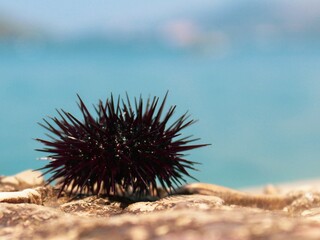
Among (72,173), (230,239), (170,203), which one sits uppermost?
(72,173)

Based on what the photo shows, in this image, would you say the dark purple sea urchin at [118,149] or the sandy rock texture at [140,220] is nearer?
the sandy rock texture at [140,220]

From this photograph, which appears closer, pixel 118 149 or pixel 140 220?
pixel 140 220

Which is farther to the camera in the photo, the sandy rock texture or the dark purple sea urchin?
the dark purple sea urchin

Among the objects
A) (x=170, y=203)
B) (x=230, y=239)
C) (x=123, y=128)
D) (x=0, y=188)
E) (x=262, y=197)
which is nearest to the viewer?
(x=230, y=239)

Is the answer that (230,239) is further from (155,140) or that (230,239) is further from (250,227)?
(155,140)

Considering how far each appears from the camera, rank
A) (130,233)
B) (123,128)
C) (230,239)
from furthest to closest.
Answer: (123,128), (130,233), (230,239)

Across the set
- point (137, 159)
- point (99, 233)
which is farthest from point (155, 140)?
point (99, 233)

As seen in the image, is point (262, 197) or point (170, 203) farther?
point (262, 197)

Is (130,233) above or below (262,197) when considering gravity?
below
